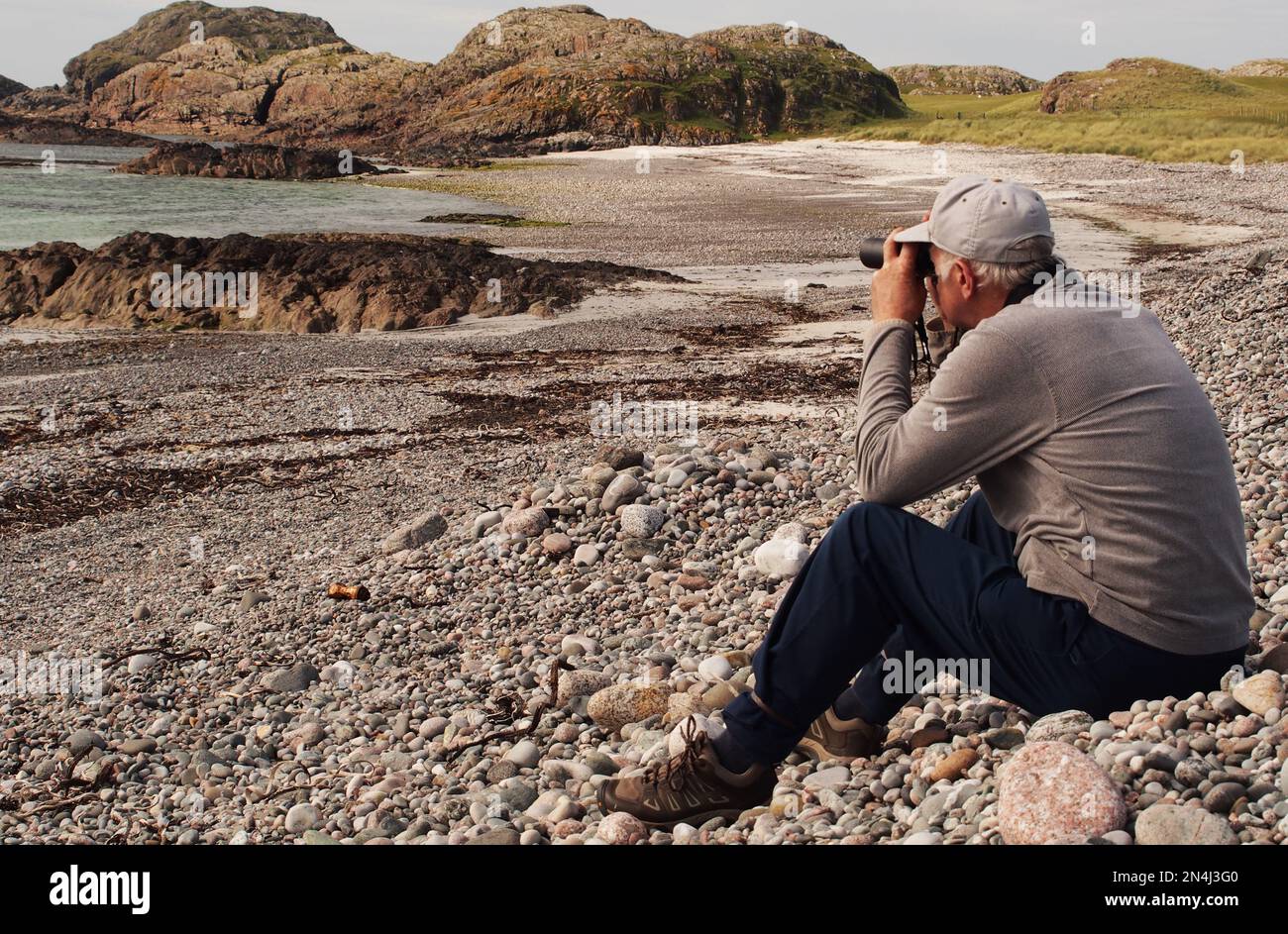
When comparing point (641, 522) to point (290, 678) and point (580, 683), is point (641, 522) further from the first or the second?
point (290, 678)

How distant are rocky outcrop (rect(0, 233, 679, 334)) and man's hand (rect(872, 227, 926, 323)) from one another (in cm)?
1592

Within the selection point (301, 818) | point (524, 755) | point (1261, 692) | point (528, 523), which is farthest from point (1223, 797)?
point (528, 523)

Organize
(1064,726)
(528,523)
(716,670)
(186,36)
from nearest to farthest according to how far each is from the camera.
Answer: (1064,726) → (716,670) → (528,523) → (186,36)

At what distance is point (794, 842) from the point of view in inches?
134

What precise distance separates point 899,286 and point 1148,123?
199ft

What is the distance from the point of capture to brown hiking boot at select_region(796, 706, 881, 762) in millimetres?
3953

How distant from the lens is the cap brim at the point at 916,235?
11.2 feet

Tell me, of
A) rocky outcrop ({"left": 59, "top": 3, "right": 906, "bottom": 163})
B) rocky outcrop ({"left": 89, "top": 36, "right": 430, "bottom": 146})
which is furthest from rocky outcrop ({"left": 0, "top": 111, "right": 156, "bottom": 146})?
rocky outcrop ({"left": 89, "top": 36, "right": 430, "bottom": 146})

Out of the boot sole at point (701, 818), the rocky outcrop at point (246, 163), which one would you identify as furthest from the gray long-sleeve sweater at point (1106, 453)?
the rocky outcrop at point (246, 163)

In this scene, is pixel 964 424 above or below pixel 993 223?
below

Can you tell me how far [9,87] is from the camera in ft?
457

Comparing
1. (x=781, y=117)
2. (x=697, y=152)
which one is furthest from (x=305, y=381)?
(x=781, y=117)

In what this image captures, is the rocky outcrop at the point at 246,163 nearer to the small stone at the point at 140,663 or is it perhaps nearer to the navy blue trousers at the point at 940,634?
the small stone at the point at 140,663
